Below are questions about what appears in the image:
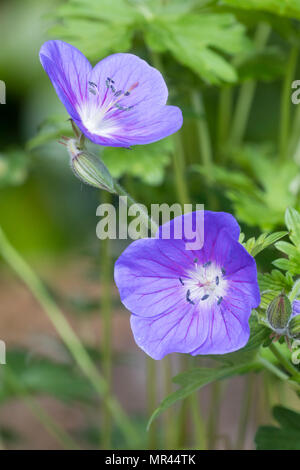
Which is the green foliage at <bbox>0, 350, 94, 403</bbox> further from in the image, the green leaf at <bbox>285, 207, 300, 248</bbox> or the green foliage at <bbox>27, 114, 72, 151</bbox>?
the green leaf at <bbox>285, 207, 300, 248</bbox>

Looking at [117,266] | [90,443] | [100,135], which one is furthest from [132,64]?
[90,443]

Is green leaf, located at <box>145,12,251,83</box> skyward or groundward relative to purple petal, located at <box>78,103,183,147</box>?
skyward

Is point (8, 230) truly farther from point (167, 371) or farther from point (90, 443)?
point (167, 371)

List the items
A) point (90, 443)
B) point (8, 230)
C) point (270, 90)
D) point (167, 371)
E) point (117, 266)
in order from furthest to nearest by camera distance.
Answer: point (8, 230)
point (270, 90)
point (90, 443)
point (167, 371)
point (117, 266)

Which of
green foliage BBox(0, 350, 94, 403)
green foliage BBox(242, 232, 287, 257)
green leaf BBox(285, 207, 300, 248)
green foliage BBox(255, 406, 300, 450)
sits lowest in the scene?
green foliage BBox(0, 350, 94, 403)

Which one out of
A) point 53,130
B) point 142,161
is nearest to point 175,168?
point 142,161

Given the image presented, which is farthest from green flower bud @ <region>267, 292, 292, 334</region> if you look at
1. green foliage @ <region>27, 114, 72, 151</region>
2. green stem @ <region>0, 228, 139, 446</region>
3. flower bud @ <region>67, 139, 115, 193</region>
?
green stem @ <region>0, 228, 139, 446</region>
